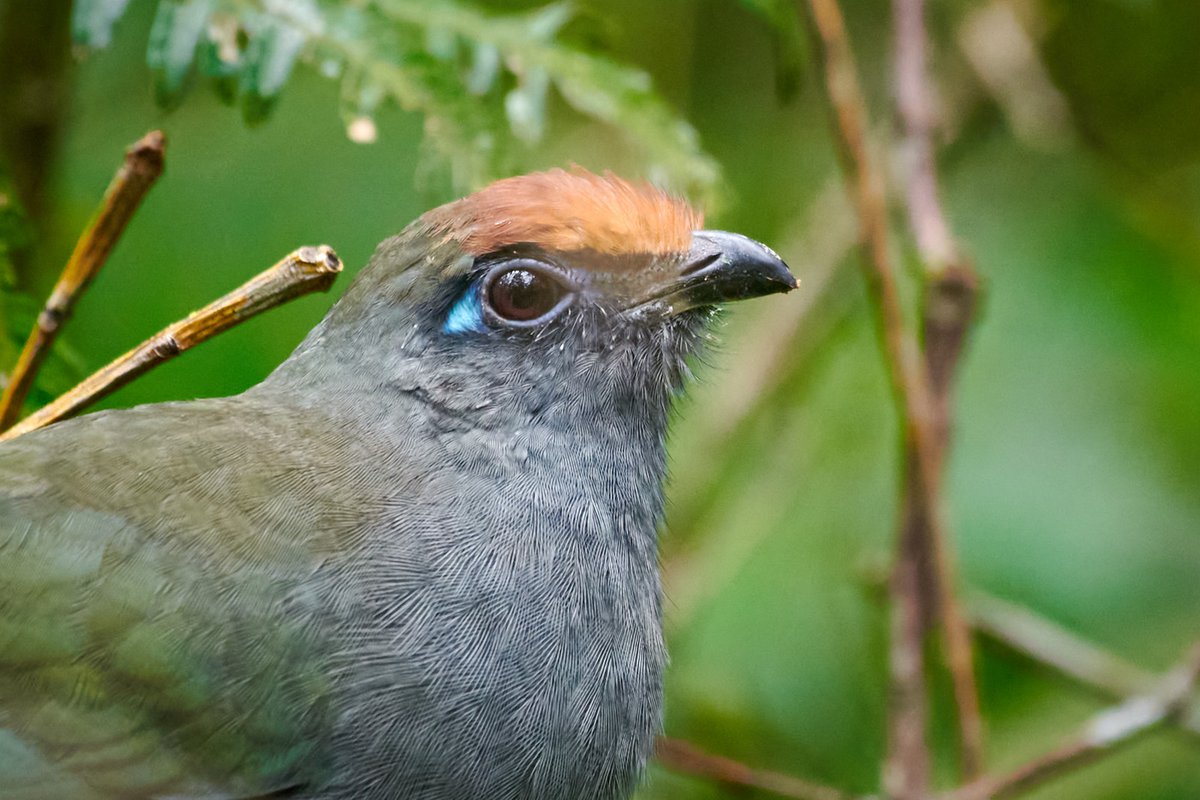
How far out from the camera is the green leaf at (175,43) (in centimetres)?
275

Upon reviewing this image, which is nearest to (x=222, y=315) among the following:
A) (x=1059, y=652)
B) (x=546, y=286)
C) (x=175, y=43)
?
Result: (x=546, y=286)

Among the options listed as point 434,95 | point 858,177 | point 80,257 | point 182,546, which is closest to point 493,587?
point 182,546

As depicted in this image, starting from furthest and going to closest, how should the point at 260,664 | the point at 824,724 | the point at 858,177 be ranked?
the point at 824,724 < the point at 858,177 < the point at 260,664

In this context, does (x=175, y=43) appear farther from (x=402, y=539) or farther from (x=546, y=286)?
(x=402, y=539)

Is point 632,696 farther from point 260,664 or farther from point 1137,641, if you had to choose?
point 1137,641

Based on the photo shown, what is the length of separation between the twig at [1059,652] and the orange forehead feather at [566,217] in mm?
2043

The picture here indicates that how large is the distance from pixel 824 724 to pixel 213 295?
2377mm

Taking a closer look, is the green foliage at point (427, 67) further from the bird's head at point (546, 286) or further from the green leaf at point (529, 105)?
the bird's head at point (546, 286)

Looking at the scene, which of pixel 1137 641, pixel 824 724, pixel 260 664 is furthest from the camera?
pixel 1137 641

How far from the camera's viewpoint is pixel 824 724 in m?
4.70

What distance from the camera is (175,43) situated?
2.76 metres

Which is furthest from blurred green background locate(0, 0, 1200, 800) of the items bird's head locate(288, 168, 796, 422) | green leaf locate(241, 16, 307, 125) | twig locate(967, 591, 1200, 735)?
bird's head locate(288, 168, 796, 422)

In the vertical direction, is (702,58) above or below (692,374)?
above

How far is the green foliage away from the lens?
2783mm
